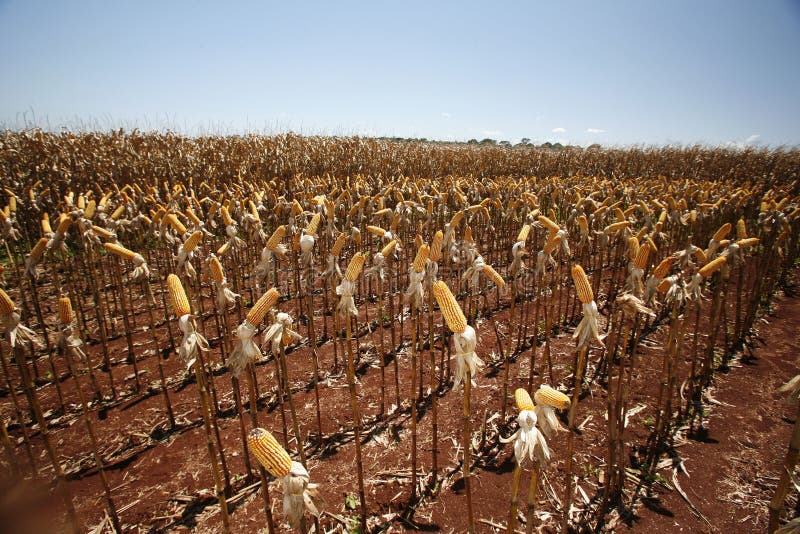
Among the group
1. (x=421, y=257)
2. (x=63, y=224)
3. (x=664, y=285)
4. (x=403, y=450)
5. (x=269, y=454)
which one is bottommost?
(x=403, y=450)

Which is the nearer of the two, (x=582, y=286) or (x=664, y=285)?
(x=582, y=286)

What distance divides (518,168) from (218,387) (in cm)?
2193

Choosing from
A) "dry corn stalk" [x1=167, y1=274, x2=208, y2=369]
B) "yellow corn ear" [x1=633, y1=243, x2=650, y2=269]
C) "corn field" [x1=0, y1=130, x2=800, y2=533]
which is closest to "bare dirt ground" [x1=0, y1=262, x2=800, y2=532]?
"corn field" [x1=0, y1=130, x2=800, y2=533]

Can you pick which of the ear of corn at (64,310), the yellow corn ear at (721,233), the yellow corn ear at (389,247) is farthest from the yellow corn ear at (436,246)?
the yellow corn ear at (721,233)

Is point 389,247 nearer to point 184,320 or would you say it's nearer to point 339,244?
point 339,244

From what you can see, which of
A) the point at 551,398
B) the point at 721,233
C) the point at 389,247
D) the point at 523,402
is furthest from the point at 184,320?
the point at 721,233

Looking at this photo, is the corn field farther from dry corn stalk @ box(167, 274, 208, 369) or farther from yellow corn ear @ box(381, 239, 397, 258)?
yellow corn ear @ box(381, 239, 397, 258)

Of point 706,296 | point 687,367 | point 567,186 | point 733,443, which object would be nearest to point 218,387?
point 733,443

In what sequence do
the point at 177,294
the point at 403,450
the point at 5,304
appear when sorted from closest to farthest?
the point at 177,294 → the point at 5,304 → the point at 403,450

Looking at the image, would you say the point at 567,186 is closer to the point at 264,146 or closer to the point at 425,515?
the point at 425,515

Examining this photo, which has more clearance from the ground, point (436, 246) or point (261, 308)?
point (436, 246)

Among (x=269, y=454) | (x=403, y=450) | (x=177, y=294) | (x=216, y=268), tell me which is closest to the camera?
(x=269, y=454)

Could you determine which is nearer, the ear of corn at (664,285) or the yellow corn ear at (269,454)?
the yellow corn ear at (269,454)

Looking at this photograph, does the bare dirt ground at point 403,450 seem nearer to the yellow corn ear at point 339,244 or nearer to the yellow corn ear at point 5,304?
the yellow corn ear at point 339,244
